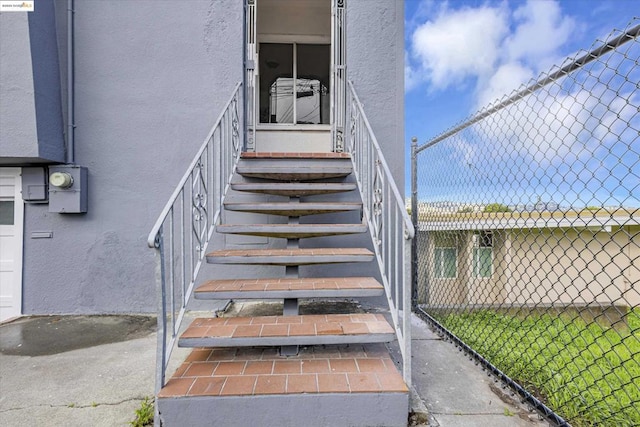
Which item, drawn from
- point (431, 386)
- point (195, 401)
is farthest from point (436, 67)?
point (195, 401)

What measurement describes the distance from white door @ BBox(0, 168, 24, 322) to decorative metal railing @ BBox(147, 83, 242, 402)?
1.60 metres

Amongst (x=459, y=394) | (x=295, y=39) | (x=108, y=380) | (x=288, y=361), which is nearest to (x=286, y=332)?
(x=288, y=361)

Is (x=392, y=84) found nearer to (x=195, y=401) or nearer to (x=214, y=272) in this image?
(x=214, y=272)

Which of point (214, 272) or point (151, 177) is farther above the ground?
point (151, 177)

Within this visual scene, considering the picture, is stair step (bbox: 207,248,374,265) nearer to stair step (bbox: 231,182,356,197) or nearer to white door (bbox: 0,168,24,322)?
stair step (bbox: 231,182,356,197)

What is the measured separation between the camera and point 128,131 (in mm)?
3578

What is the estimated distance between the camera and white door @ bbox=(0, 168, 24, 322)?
11.3 ft

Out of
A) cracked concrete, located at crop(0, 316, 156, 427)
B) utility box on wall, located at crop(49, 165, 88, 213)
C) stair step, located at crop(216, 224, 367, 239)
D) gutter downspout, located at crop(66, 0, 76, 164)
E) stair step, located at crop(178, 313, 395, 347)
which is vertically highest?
gutter downspout, located at crop(66, 0, 76, 164)

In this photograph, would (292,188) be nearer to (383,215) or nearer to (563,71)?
(383,215)

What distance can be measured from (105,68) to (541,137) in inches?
167

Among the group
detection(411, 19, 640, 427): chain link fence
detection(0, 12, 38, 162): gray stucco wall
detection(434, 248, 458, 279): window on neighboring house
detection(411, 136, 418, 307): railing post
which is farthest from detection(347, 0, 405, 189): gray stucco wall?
detection(0, 12, 38, 162): gray stucco wall

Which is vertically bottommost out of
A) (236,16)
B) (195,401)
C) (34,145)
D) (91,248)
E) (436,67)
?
(195,401)

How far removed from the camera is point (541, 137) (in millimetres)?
2057

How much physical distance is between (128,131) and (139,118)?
0.61ft
